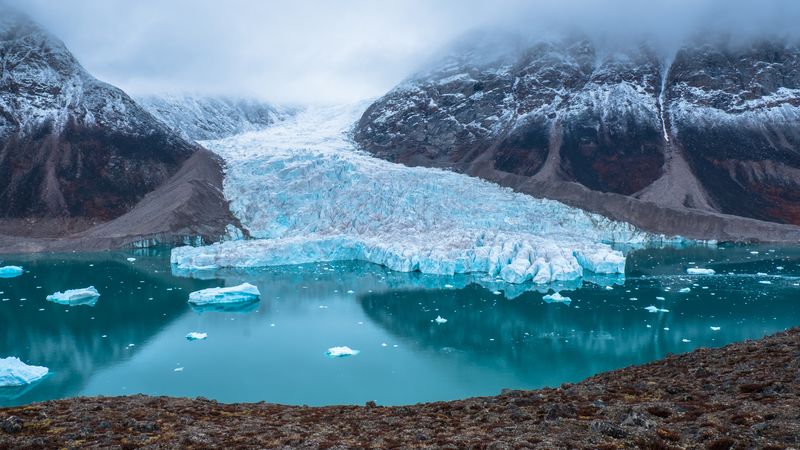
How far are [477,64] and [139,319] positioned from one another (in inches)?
2646

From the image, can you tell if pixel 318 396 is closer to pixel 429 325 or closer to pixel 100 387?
pixel 100 387

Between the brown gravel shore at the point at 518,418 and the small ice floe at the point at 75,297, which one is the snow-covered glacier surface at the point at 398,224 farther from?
the brown gravel shore at the point at 518,418

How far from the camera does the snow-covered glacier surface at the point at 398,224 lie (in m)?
36.1

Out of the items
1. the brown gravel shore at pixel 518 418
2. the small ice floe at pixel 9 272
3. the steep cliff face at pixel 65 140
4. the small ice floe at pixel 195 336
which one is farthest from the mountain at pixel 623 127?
the brown gravel shore at pixel 518 418

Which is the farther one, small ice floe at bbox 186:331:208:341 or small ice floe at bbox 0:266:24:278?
small ice floe at bbox 0:266:24:278

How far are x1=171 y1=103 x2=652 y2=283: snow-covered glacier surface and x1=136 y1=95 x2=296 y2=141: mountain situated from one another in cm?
3371

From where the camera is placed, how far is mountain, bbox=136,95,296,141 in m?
87.9

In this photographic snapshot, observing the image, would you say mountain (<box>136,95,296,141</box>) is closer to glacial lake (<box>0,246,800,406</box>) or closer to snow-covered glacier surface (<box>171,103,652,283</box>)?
snow-covered glacier surface (<box>171,103,652,283</box>)

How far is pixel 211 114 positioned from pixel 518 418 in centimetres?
9486

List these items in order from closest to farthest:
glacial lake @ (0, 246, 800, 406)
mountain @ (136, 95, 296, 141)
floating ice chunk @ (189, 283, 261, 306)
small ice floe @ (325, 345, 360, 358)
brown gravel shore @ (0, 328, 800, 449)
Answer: brown gravel shore @ (0, 328, 800, 449)
glacial lake @ (0, 246, 800, 406)
small ice floe @ (325, 345, 360, 358)
floating ice chunk @ (189, 283, 261, 306)
mountain @ (136, 95, 296, 141)

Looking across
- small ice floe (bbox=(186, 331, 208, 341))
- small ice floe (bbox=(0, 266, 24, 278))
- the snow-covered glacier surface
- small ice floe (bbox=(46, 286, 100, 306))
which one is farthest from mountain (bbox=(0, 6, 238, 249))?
small ice floe (bbox=(186, 331, 208, 341))

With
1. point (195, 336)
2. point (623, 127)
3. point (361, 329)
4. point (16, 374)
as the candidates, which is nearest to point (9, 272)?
point (195, 336)

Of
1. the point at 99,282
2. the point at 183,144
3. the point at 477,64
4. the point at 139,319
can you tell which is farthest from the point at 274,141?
the point at 139,319

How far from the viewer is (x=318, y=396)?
17.4 m
